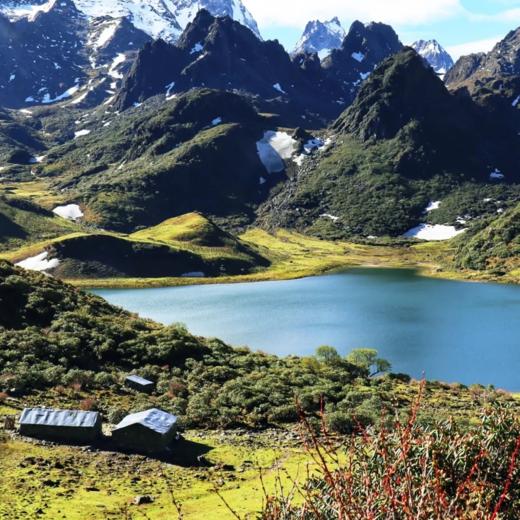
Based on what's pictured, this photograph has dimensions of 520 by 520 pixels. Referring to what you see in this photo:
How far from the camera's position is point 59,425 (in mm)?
38156

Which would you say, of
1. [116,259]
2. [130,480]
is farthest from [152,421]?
[116,259]

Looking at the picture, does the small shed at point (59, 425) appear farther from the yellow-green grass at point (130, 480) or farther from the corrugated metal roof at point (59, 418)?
the yellow-green grass at point (130, 480)

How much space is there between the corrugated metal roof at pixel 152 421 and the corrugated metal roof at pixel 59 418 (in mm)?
1888

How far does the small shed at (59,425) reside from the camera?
124 feet

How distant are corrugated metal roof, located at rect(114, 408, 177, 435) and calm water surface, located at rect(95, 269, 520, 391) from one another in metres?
43.7

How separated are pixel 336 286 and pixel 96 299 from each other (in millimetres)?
88646

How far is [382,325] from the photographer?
104 meters

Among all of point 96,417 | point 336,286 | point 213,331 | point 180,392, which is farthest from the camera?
point 336,286

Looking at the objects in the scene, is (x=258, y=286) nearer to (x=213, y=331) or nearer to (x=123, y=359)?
(x=213, y=331)

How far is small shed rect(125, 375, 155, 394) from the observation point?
5225 centimetres

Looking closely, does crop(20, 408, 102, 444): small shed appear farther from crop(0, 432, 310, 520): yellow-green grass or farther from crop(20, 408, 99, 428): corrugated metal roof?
crop(0, 432, 310, 520): yellow-green grass

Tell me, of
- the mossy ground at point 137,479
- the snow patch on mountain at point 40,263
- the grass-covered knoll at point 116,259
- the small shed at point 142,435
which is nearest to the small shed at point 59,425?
the mossy ground at point 137,479

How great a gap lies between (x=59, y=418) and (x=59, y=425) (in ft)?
1.81

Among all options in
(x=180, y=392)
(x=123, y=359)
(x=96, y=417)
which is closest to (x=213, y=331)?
(x=123, y=359)
